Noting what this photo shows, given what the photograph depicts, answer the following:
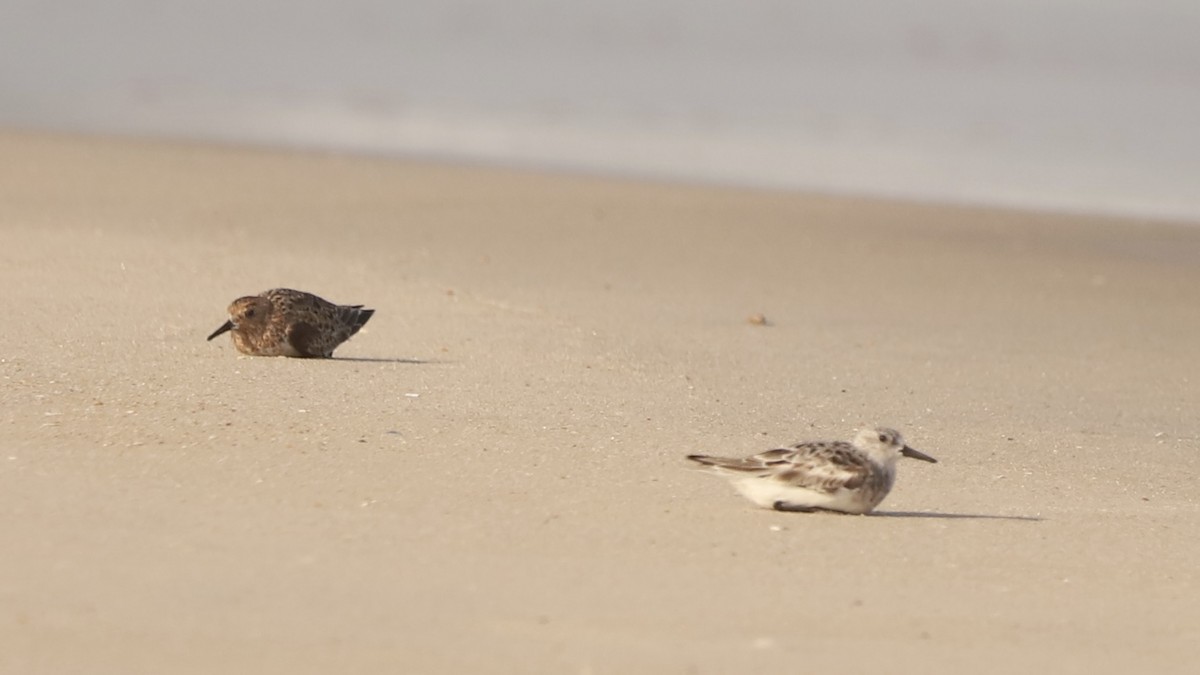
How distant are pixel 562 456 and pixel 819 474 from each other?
1.31 metres

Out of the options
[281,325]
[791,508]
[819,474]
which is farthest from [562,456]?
[281,325]

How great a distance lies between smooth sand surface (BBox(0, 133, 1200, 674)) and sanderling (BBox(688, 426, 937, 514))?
98 millimetres

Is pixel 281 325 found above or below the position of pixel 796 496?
above

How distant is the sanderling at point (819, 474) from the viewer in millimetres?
7113

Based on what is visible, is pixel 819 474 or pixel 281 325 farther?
pixel 281 325

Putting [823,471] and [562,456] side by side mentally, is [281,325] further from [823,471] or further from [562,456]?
[823,471]

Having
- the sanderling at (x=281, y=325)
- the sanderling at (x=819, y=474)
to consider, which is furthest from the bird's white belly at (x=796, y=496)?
the sanderling at (x=281, y=325)

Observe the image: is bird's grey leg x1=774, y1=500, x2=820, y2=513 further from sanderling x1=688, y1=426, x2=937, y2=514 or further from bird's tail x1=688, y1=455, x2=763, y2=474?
bird's tail x1=688, y1=455, x2=763, y2=474

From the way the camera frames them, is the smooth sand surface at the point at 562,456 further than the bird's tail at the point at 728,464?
No

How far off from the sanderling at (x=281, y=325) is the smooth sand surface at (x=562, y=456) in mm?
118

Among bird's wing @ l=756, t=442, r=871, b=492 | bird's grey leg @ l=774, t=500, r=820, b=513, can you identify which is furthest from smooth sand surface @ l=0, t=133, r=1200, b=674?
bird's wing @ l=756, t=442, r=871, b=492

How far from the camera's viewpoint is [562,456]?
803cm

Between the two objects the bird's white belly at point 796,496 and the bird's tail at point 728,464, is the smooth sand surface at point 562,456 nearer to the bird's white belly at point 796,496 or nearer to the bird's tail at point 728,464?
the bird's white belly at point 796,496

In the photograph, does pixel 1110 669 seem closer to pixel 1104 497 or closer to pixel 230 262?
pixel 1104 497
